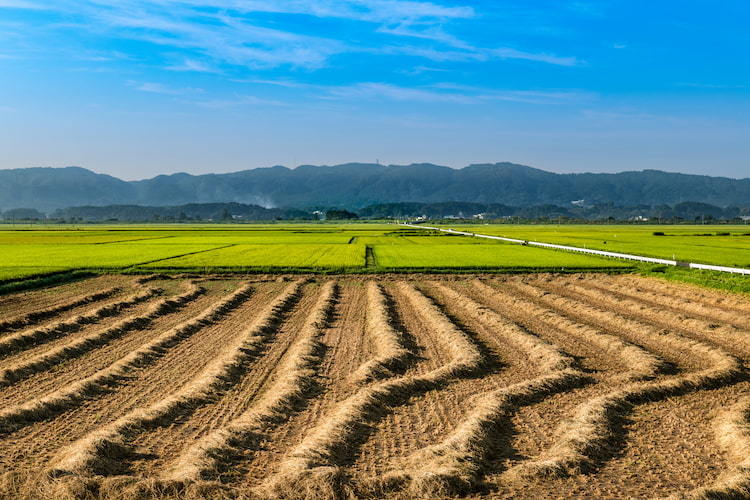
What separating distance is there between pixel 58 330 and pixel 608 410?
45.0 ft

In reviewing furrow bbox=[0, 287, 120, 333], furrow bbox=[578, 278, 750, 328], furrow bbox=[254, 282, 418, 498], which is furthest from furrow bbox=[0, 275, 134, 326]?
furrow bbox=[578, 278, 750, 328]

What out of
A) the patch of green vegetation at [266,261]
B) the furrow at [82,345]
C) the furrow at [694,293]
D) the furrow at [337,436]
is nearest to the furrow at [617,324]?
the furrow at [694,293]

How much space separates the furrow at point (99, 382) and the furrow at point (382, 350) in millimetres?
4449

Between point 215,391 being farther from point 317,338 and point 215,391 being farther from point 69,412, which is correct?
point 317,338

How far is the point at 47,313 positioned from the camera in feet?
63.6

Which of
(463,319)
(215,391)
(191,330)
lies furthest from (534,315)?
(215,391)

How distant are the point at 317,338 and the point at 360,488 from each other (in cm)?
890

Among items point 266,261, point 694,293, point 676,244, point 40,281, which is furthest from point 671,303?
point 676,244

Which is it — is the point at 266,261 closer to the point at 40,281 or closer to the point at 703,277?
Answer: the point at 40,281

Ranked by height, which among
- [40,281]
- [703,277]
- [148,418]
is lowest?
[40,281]

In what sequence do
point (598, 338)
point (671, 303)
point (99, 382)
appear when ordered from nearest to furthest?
point (99, 382)
point (598, 338)
point (671, 303)

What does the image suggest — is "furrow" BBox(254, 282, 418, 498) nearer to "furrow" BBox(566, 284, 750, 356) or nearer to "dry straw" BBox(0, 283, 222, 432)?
"dry straw" BBox(0, 283, 222, 432)

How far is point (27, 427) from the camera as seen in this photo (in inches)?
347

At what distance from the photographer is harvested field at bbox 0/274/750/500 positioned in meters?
7.05
